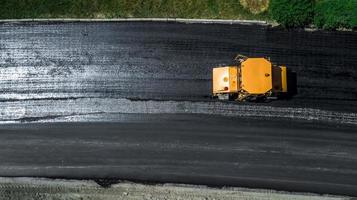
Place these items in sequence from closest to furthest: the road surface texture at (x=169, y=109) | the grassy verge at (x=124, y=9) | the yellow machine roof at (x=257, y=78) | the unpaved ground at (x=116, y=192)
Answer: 1. the yellow machine roof at (x=257, y=78)
2. the unpaved ground at (x=116, y=192)
3. the road surface texture at (x=169, y=109)
4. the grassy verge at (x=124, y=9)

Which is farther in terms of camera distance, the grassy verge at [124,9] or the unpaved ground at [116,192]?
the grassy verge at [124,9]

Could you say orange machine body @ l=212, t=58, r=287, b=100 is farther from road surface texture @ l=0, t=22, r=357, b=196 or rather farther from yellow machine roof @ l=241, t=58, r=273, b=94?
road surface texture @ l=0, t=22, r=357, b=196

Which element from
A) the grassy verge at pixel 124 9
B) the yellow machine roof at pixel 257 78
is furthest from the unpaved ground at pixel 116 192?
the grassy verge at pixel 124 9

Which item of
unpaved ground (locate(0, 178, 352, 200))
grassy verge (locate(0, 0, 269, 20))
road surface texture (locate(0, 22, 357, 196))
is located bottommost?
unpaved ground (locate(0, 178, 352, 200))

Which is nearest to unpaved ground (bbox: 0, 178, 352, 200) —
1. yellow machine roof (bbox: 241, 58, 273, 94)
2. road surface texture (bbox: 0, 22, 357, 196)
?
road surface texture (bbox: 0, 22, 357, 196)

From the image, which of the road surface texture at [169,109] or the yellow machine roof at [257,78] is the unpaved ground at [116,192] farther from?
the yellow machine roof at [257,78]

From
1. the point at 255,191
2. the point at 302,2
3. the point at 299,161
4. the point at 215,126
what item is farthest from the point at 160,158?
the point at 302,2
